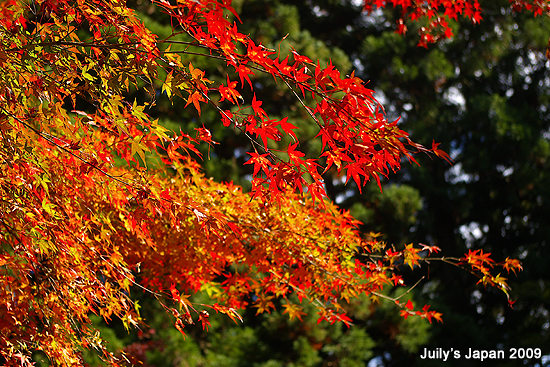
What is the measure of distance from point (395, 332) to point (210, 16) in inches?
173

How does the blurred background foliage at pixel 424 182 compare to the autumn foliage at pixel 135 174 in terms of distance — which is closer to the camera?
the autumn foliage at pixel 135 174

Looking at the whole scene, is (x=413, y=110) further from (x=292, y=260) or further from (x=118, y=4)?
(x=118, y=4)

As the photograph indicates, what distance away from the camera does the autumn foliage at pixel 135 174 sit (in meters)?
1.02

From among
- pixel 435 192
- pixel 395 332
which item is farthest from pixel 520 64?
pixel 395 332

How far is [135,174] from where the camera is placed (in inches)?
59.7

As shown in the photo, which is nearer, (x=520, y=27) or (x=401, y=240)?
(x=401, y=240)

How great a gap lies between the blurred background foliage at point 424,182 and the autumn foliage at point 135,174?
8.12ft

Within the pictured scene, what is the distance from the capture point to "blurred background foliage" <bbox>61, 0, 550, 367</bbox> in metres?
4.48

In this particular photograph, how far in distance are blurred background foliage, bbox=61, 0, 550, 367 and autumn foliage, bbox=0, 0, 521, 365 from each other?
247 centimetres

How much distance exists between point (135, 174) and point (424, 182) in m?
5.55

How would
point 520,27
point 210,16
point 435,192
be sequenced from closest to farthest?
1. point 210,16
2. point 435,192
3. point 520,27

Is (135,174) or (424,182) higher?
(135,174)

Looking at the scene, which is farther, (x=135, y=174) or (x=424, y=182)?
(x=424, y=182)

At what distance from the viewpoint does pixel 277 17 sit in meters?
5.58
